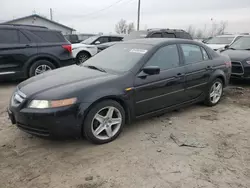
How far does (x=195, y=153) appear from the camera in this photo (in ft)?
10.8

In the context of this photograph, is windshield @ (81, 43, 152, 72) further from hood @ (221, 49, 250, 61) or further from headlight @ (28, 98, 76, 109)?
hood @ (221, 49, 250, 61)

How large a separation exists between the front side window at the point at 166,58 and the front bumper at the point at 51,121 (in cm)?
155

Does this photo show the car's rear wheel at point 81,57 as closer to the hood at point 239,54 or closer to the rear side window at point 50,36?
the rear side window at point 50,36

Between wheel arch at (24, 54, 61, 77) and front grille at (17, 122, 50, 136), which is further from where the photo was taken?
wheel arch at (24, 54, 61, 77)

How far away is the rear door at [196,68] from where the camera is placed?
4.55 meters

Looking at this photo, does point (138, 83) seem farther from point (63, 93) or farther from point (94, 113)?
point (63, 93)

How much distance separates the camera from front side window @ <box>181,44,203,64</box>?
15.0 feet

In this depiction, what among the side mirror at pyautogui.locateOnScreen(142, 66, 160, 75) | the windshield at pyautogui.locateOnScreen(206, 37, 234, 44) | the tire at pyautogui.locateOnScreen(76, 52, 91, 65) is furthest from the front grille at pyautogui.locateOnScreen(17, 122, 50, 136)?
the windshield at pyautogui.locateOnScreen(206, 37, 234, 44)

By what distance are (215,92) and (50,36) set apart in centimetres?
516

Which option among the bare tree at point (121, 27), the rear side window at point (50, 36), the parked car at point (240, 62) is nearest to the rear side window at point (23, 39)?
the rear side window at point (50, 36)

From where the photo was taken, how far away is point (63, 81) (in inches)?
141

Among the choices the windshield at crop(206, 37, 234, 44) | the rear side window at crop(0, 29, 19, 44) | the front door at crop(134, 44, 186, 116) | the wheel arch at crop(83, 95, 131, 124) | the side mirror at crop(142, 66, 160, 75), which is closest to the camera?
the wheel arch at crop(83, 95, 131, 124)

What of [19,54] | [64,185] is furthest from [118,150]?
[19,54]

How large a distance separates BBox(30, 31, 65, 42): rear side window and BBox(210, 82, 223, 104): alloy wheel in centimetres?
490
